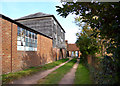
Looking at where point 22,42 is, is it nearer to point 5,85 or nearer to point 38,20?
point 5,85

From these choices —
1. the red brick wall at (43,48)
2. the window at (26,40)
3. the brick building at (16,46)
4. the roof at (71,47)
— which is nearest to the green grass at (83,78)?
the brick building at (16,46)

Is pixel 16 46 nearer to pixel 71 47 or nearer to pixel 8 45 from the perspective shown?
pixel 8 45

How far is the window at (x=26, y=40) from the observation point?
889cm

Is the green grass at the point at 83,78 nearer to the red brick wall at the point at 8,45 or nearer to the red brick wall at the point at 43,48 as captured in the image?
the red brick wall at the point at 8,45

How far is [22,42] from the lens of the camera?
9219 millimetres

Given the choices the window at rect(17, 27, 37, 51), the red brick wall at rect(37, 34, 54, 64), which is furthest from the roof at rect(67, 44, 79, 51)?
the window at rect(17, 27, 37, 51)

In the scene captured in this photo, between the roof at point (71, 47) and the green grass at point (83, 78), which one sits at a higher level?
the roof at point (71, 47)

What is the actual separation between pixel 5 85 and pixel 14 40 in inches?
166

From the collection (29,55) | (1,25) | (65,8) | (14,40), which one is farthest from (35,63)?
(65,8)

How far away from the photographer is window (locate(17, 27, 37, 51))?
8892 millimetres

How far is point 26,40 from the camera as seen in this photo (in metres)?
9.98

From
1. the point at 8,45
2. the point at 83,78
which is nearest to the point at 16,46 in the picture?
the point at 8,45

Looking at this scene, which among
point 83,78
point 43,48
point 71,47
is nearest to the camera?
point 83,78

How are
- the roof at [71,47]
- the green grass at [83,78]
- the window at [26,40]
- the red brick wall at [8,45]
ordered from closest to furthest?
the green grass at [83,78] → the red brick wall at [8,45] → the window at [26,40] → the roof at [71,47]
